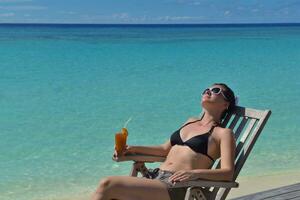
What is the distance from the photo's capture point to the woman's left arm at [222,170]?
3.10 meters

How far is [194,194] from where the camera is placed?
3.19 meters

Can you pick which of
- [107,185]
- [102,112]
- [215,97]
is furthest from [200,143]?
[102,112]

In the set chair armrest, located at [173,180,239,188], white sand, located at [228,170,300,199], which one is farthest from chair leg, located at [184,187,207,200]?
white sand, located at [228,170,300,199]

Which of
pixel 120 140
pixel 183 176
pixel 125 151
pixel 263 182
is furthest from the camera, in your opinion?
pixel 263 182

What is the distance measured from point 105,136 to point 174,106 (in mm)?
3422

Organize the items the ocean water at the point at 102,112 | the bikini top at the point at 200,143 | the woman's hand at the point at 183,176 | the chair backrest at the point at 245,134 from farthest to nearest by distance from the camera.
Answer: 1. the ocean water at the point at 102,112
2. the bikini top at the point at 200,143
3. the chair backrest at the point at 245,134
4. the woman's hand at the point at 183,176

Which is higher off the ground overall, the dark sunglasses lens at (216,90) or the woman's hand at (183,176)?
the dark sunglasses lens at (216,90)

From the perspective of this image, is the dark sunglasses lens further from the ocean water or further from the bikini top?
the ocean water

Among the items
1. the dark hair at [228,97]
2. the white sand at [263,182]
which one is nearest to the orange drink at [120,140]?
the dark hair at [228,97]

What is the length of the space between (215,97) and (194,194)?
0.68 m

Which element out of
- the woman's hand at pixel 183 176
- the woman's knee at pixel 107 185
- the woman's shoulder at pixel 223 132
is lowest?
the woman's knee at pixel 107 185

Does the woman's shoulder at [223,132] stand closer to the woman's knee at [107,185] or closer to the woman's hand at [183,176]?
the woman's hand at [183,176]

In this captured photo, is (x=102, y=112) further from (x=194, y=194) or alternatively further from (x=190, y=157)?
(x=194, y=194)

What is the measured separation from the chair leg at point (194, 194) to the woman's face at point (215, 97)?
607 millimetres
